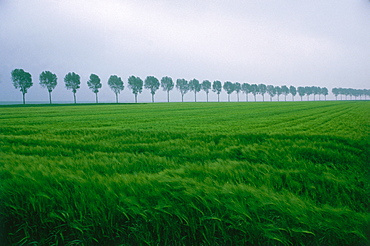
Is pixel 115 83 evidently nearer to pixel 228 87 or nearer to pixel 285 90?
pixel 228 87

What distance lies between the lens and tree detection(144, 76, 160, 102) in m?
122

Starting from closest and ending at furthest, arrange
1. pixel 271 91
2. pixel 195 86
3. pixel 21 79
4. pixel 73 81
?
pixel 21 79 < pixel 73 81 < pixel 195 86 < pixel 271 91

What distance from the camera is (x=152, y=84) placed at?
12250 centimetres

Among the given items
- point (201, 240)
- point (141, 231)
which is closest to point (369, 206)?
point (201, 240)

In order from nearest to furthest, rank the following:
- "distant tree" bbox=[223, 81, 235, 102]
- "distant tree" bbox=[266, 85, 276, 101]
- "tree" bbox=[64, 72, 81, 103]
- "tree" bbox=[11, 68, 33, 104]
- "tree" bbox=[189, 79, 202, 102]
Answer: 1. "tree" bbox=[11, 68, 33, 104]
2. "tree" bbox=[64, 72, 81, 103]
3. "tree" bbox=[189, 79, 202, 102]
4. "distant tree" bbox=[223, 81, 235, 102]
5. "distant tree" bbox=[266, 85, 276, 101]

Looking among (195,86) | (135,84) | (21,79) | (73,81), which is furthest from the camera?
(195,86)

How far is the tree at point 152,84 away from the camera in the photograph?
400 feet

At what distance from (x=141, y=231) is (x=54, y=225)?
3.64ft

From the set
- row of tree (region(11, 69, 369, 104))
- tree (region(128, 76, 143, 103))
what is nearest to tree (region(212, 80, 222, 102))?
row of tree (region(11, 69, 369, 104))

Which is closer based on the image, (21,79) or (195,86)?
(21,79)

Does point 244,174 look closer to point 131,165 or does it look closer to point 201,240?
point 201,240

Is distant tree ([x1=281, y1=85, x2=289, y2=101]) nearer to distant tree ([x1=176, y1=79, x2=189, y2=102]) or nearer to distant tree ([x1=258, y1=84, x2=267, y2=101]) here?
distant tree ([x1=258, y1=84, x2=267, y2=101])

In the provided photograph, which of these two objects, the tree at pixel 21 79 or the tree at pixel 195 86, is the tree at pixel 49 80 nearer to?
the tree at pixel 21 79

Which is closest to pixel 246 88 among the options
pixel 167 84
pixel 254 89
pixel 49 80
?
pixel 254 89
